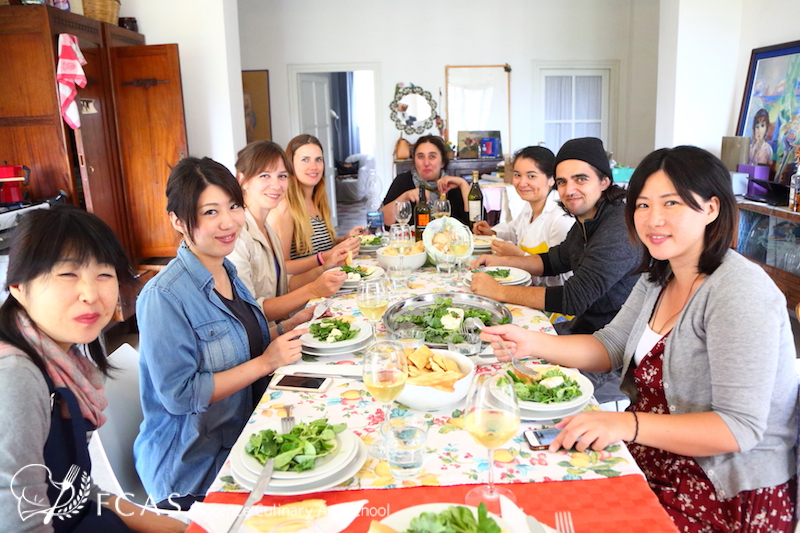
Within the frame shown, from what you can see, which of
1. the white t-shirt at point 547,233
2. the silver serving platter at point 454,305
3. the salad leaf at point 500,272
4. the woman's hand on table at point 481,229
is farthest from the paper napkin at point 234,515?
the woman's hand on table at point 481,229

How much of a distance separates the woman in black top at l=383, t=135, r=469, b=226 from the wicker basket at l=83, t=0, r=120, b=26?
272cm

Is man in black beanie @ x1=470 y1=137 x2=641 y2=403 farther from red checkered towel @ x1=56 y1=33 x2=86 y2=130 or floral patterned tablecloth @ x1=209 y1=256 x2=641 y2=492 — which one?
red checkered towel @ x1=56 y1=33 x2=86 y2=130

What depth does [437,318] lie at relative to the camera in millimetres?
1801

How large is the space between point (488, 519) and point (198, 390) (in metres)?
0.94

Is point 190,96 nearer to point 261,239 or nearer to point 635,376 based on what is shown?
point 261,239

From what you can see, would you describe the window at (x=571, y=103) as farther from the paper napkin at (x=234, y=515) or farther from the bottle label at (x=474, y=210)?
the paper napkin at (x=234, y=515)

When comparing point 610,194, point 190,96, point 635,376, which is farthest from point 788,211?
point 190,96

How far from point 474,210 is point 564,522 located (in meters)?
2.94

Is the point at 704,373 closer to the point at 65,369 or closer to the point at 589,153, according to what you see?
the point at 589,153

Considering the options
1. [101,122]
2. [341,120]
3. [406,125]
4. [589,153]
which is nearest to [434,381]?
[589,153]

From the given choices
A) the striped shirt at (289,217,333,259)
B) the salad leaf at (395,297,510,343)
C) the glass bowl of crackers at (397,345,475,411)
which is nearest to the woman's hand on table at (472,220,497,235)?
the striped shirt at (289,217,333,259)

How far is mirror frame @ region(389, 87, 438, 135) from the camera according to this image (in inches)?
303

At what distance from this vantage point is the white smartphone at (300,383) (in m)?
1.47

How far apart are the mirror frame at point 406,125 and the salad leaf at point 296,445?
6927mm
